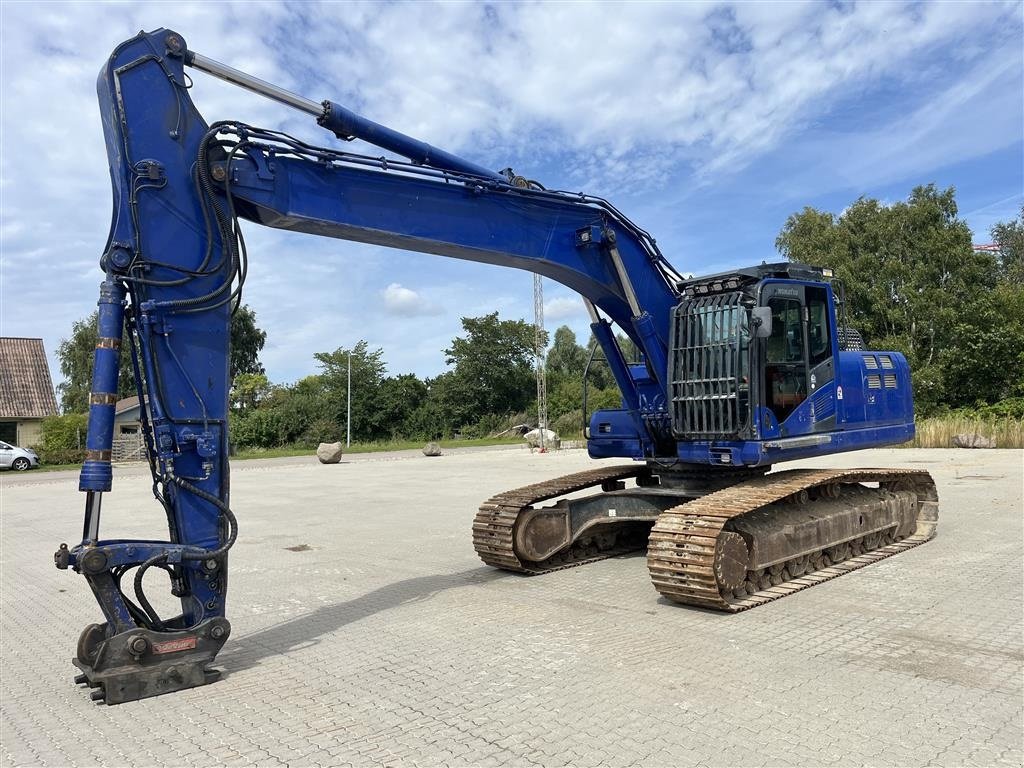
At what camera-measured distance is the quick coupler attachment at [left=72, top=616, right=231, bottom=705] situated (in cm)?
487

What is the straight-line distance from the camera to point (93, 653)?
4.96m

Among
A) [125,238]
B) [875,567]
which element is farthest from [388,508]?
[125,238]

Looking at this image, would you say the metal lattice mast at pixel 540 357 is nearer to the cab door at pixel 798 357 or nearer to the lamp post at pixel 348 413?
the lamp post at pixel 348 413

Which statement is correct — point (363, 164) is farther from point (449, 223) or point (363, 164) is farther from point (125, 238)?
point (125, 238)

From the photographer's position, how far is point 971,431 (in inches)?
1077

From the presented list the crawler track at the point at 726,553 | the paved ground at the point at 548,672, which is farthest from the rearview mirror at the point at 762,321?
the paved ground at the point at 548,672

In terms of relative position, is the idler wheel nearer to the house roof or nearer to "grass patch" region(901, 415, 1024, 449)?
"grass patch" region(901, 415, 1024, 449)

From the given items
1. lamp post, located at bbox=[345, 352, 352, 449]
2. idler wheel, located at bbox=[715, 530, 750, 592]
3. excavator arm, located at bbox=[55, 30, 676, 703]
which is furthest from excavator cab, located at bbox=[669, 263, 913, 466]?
lamp post, located at bbox=[345, 352, 352, 449]

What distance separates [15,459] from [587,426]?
3308 cm

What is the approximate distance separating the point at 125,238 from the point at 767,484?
6.24m

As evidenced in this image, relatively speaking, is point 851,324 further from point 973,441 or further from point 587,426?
point 587,426

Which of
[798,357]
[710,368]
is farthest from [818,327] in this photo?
[710,368]

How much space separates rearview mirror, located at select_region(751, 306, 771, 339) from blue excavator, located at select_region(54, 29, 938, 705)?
0.06 meters

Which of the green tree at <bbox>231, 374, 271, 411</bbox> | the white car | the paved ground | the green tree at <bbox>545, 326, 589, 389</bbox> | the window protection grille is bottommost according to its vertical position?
the paved ground
